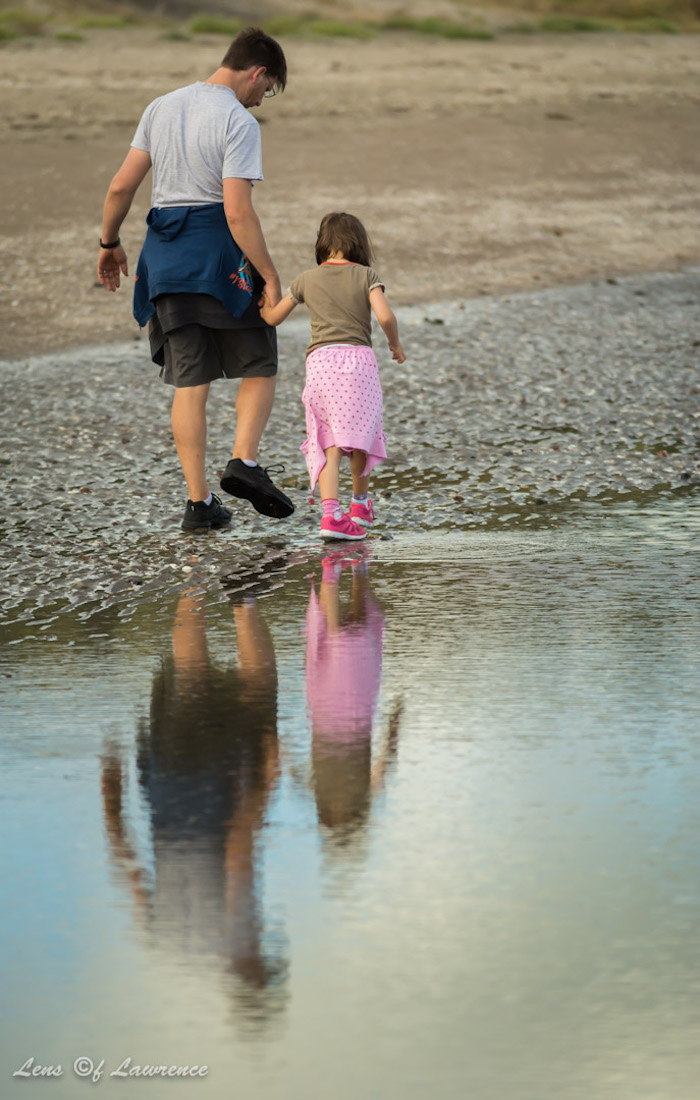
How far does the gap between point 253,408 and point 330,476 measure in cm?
49

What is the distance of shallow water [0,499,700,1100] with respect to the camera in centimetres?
284

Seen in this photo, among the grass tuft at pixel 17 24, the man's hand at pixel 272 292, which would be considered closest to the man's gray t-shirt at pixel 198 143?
the man's hand at pixel 272 292

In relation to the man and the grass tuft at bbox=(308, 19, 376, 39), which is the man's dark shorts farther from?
the grass tuft at bbox=(308, 19, 376, 39)

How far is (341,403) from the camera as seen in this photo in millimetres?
7543

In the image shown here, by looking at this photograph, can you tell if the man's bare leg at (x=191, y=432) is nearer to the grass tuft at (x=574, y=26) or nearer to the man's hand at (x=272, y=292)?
the man's hand at (x=272, y=292)

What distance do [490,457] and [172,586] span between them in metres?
3.17

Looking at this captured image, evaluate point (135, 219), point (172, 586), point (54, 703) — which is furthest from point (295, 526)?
point (135, 219)

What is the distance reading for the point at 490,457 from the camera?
30.3 feet

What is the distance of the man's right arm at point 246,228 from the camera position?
23.4 feet

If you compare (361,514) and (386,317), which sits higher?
(386,317)

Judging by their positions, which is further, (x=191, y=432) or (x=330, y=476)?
(x=191, y=432)

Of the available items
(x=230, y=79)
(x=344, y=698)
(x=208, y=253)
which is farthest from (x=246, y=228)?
(x=344, y=698)

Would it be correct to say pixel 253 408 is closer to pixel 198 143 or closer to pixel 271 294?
pixel 271 294

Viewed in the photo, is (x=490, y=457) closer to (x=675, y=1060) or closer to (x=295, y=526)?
(x=295, y=526)
